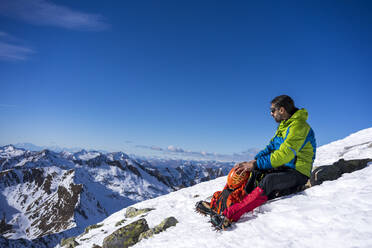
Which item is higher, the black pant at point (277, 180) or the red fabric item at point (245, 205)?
the black pant at point (277, 180)

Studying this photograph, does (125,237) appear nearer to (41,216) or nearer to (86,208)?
(86,208)

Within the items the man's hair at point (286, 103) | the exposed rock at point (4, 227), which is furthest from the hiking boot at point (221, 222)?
the exposed rock at point (4, 227)

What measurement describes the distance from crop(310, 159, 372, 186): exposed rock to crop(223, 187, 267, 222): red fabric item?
3.40 meters

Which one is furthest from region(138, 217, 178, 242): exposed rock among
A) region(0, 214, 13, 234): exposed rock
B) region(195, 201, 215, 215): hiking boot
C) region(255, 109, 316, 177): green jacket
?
region(0, 214, 13, 234): exposed rock

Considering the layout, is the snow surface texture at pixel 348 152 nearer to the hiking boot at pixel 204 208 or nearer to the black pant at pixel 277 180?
the black pant at pixel 277 180

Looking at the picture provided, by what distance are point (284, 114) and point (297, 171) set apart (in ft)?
5.61

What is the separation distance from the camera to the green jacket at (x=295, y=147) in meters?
5.79

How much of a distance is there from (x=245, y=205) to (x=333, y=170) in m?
4.71

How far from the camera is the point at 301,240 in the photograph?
4.39 metres

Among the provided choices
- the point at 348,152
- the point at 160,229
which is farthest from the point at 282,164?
the point at 348,152

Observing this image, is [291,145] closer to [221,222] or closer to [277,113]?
[277,113]

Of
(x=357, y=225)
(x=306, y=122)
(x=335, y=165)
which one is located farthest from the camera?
(x=335, y=165)

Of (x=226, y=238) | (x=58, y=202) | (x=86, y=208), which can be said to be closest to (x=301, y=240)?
(x=226, y=238)

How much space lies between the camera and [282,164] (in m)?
5.85
